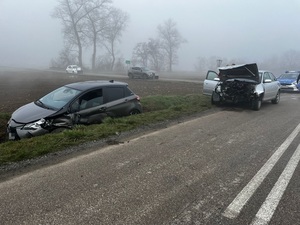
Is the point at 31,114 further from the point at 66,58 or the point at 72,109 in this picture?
the point at 66,58

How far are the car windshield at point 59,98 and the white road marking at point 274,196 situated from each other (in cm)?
553

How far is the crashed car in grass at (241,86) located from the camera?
11.7m

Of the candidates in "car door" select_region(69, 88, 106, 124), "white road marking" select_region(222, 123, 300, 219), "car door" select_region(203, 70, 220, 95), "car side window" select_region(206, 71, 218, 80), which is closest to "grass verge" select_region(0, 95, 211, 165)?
"car door" select_region(69, 88, 106, 124)

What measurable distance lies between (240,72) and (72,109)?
26.7ft

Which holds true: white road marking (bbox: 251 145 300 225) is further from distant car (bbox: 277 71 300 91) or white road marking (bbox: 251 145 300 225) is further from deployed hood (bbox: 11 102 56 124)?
distant car (bbox: 277 71 300 91)

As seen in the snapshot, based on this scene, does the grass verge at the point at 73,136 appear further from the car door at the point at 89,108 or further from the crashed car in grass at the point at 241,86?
the crashed car in grass at the point at 241,86

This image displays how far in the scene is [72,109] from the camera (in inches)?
293

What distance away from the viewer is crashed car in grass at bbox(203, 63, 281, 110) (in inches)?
459

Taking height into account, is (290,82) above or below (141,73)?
below

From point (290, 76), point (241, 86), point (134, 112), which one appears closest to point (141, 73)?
point (290, 76)

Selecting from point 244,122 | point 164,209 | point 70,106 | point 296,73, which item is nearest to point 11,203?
point 164,209

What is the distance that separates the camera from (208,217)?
3.21 metres

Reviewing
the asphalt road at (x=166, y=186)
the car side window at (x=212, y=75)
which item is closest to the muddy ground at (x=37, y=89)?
the car side window at (x=212, y=75)

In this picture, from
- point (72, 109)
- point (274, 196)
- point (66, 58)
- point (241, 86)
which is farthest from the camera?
point (66, 58)
